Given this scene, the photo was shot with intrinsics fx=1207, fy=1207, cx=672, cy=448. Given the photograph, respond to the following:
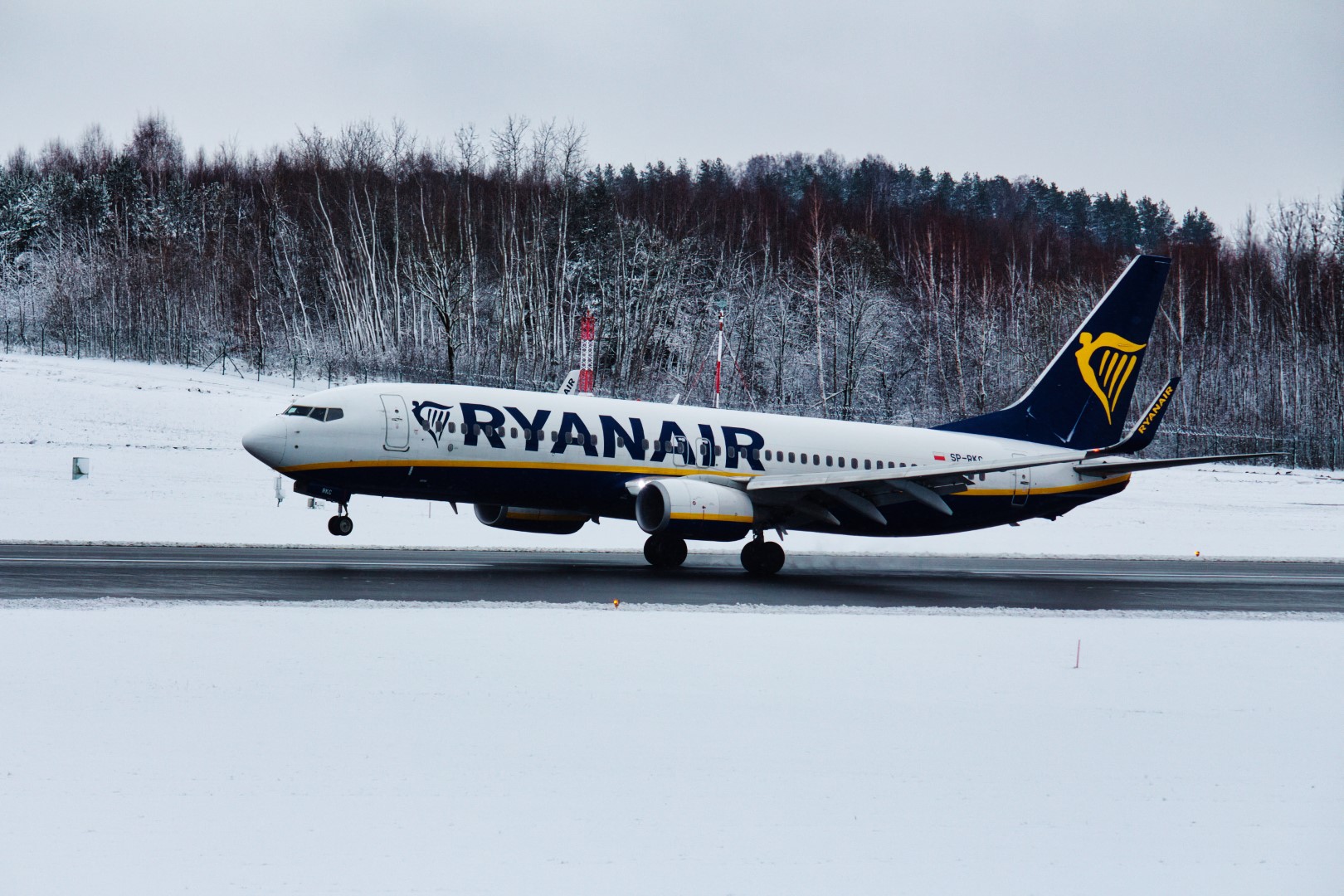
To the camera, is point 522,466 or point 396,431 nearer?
point 396,431

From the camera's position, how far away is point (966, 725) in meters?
11.7

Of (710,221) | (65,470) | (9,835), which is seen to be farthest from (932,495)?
(710,221)

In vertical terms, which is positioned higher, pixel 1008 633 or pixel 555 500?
pixel 555 500

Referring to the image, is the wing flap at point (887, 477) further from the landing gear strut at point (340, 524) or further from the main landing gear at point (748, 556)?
the landing gear strut at point (340, 524)

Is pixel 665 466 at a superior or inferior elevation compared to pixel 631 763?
superior

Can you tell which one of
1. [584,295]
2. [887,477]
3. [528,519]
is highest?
[584,295]

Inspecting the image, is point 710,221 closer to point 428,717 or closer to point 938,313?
point 938,313

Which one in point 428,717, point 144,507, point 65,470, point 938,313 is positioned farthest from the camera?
point 938,313

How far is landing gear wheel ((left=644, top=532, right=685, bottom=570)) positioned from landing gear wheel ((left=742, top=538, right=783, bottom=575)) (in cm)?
137

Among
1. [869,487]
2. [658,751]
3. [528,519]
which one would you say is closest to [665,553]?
[528,519]

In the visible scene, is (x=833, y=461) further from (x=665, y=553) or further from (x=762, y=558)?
(x=665, y=553)

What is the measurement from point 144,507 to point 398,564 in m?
14.1

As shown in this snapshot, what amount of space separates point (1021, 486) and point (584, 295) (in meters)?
57.8

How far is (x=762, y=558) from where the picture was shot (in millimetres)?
25750
